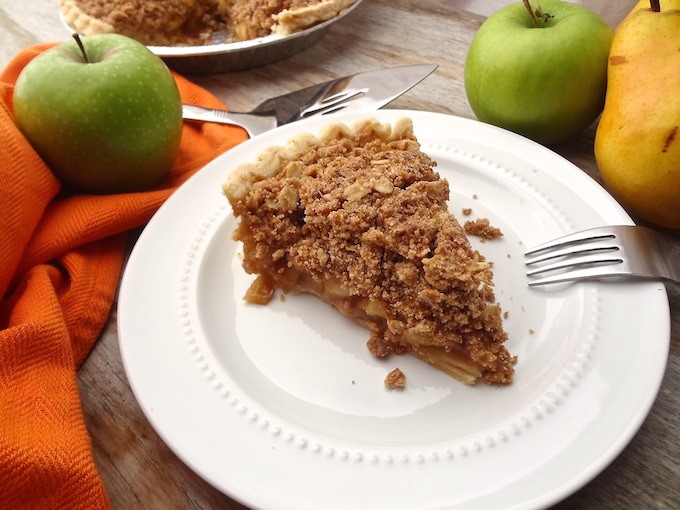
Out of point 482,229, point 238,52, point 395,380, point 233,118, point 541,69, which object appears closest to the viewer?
point 395,380

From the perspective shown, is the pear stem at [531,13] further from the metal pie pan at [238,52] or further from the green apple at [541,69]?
the metal pie pan at [238,52]

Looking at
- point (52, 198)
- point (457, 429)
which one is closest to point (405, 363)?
point (457, 429)

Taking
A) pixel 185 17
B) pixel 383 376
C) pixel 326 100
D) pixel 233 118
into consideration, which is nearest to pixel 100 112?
pixel 233 118

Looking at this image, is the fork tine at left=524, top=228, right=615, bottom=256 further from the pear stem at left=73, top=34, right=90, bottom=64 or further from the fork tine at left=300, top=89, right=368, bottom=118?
the pear stem at left=73, top=34, right=90, bottom=64

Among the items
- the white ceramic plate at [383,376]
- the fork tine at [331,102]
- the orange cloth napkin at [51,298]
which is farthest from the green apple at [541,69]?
the orange cloth napkin at [51,298]

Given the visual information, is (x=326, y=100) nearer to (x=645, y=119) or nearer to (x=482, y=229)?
(x=482, y=229)

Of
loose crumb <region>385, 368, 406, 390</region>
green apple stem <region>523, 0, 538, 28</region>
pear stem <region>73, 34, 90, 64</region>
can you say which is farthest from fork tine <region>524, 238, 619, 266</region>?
pear stem <region>73, 34, 90, 64</region>
